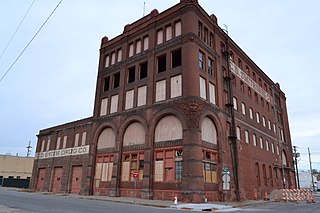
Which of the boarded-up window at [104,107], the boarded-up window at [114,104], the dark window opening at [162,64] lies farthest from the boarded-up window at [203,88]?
the boarded-up window at [104,107]

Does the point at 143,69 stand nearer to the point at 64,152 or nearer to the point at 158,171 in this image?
the point at 158,171

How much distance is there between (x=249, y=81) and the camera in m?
40.0

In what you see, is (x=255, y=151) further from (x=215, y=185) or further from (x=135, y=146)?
(x=135, y=146)

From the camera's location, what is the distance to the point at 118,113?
31422 millimetres

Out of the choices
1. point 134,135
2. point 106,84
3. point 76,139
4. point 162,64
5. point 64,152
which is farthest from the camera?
point 64,152

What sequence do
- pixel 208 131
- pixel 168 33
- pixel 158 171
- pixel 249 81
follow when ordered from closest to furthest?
pixel 158 171 → pixel 208 131 → pixel 168 33 → pixel 249 81

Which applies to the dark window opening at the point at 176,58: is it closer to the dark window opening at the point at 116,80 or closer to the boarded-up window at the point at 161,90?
the boarded-up window at the point at 161,90

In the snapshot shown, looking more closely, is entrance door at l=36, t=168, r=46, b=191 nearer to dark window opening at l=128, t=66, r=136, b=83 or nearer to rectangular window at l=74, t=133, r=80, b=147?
rectangular window at l=74, t=133, r=80, b=147

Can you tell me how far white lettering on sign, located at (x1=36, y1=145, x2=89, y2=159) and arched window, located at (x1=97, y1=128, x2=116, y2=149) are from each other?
3971mm

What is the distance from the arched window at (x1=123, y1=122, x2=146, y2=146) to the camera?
28.1m

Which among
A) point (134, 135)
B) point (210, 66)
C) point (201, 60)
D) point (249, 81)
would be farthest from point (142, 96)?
point (249, 81)

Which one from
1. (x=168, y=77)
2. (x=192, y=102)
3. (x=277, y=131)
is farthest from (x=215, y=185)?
(x=277, y=131)

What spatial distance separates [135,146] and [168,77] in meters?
8.34

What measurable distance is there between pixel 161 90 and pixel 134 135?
5937mm
